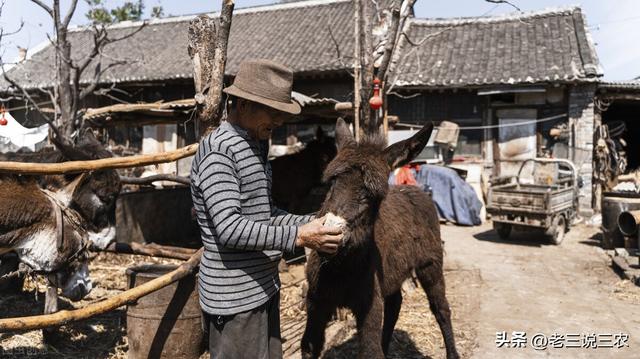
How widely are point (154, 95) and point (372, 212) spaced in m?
17.2

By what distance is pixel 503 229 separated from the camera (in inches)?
462

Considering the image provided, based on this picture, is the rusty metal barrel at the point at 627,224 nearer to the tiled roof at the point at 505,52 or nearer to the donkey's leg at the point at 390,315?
the tiled roof at the point at 505,52

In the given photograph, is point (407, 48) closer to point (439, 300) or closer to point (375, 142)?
point (439, 300)

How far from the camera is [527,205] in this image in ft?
36.0

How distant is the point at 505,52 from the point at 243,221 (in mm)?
15912

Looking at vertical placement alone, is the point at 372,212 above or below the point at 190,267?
above

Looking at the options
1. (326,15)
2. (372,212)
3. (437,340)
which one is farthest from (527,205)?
(326,15)

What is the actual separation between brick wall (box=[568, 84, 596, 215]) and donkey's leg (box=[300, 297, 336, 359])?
1296 cm

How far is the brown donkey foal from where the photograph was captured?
3.01 metres

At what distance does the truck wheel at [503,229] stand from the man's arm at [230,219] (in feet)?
34.1

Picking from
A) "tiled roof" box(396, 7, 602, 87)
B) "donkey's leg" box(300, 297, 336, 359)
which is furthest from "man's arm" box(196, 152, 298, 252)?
"tiled roof" box(396, 7, 602, 87)

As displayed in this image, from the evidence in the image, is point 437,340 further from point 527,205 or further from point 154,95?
point 154,95

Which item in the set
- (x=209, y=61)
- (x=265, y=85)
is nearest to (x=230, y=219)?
(x=265, y=85)

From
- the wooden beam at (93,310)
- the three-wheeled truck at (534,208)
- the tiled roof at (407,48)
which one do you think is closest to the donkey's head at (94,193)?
the wooden beam at (93,310)
